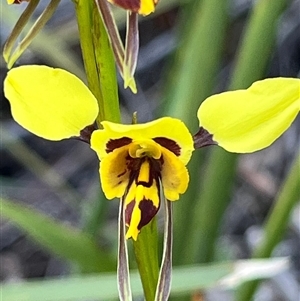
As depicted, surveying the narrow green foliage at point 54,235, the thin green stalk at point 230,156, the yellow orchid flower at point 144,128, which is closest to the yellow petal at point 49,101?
the yellow orchid flower at point 144,128

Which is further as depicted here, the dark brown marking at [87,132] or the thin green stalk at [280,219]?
the thin green stalk at [280,219]

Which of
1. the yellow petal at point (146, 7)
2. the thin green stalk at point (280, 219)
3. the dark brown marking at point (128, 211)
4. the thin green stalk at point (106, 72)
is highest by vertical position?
the yellow petal at point (146, 7)

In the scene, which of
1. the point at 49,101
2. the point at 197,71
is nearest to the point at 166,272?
the point at 49,101

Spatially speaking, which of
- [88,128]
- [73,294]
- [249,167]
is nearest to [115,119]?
[88,128]

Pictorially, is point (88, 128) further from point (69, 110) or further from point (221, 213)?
point (221, 213)

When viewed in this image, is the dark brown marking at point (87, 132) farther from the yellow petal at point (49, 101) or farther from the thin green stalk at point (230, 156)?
the thin green stalk at point (230, 156)

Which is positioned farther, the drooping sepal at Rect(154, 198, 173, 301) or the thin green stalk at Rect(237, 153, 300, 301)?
the thin green stalk at Rect(237, 153, 300, 301)

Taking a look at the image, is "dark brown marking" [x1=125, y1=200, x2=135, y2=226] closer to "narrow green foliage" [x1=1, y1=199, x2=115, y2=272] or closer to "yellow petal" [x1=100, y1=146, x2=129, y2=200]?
"yellow petal" [x1=100, y1=146, x2=129, y2=200]

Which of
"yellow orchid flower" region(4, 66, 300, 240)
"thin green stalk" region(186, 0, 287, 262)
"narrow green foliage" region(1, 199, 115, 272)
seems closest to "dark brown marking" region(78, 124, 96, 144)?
"yellow orchid flower" region(4, 66, 300, 240)
